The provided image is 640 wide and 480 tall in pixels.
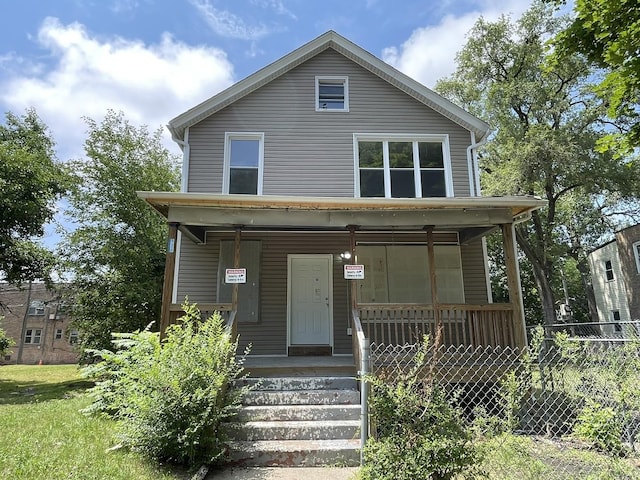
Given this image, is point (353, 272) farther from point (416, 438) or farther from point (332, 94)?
point (332, 94)

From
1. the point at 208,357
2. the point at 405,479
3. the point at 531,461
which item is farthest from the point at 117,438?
the point at 531,461

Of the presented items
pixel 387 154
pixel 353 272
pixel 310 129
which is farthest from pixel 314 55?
pixel 353 272

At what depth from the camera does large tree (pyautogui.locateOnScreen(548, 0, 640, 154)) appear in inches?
212

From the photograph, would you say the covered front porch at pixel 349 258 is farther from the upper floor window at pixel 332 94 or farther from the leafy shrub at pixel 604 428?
the leafy shrub at pixel 604 428

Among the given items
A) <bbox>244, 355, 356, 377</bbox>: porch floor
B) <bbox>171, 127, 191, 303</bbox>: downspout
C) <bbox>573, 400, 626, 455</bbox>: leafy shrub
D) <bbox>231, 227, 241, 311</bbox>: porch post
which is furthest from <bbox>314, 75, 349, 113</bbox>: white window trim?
<bbox>573, 400, 626, 455</bbox>: leafy shrub

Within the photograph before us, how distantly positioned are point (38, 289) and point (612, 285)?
43344mm

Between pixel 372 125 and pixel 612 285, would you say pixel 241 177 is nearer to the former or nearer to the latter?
pixel 372 125

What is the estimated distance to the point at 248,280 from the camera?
8.80m

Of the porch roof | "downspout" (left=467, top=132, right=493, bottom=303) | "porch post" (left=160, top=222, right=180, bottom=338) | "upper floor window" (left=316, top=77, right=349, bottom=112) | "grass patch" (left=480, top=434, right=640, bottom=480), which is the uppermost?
"upper floor window" (left=316, top=77, right=349, bottom=112)

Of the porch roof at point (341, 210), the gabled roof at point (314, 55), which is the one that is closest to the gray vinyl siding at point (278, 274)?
the porch roof at point (341, 210)

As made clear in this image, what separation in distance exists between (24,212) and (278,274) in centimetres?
992

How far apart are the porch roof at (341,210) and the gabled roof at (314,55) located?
10.9 ft

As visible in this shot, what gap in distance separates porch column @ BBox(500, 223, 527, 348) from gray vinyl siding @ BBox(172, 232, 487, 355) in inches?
82.6

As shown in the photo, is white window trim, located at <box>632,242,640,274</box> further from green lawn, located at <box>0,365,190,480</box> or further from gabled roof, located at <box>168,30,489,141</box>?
green lawn, located at <box>0,365,190,480</box>
